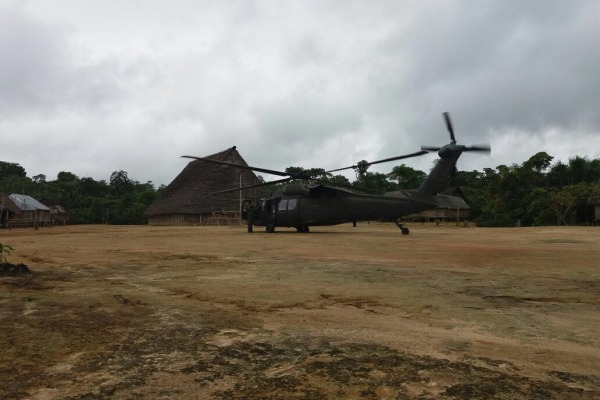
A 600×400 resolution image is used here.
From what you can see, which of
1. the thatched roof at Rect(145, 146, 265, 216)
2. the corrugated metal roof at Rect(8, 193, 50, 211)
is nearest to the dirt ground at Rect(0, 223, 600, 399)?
the thatched roof at Rect(145, 146, 265, 216)

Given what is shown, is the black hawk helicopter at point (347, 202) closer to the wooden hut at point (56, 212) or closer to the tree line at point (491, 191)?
the tree line at point (491, 191)

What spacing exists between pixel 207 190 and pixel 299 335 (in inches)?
1588

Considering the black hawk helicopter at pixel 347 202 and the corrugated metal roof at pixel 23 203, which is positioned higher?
the corrugated metal roof at pixel 23 203

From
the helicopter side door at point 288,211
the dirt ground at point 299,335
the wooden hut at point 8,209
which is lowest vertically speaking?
the dirt ground at point 299,335

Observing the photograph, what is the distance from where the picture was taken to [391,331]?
12.2 feet

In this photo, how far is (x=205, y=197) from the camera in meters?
42.0

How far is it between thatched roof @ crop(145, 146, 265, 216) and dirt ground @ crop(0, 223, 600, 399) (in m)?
35.0

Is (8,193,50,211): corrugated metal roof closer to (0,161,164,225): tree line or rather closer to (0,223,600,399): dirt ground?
(0,161,164,225): tree line

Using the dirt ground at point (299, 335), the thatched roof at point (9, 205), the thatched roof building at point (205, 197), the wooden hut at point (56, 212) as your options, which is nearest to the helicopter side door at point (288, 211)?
the dirt ground at point (299, 335)

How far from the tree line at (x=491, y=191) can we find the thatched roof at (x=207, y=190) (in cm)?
→ 906

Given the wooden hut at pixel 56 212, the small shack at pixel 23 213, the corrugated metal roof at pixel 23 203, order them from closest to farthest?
the small shack at pixel 23 213, the corrugated metal roof at pixel 23 203, the wooden hut at pixel 56 212

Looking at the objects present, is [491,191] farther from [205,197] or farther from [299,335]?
[299,335]

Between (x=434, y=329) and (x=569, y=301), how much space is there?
231 cm

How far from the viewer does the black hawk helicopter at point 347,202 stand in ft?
59.1
